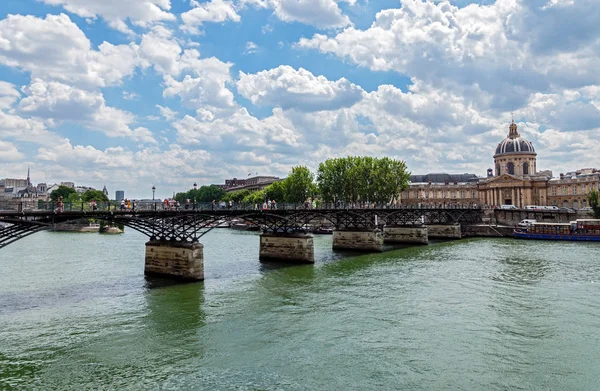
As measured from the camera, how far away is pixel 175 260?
33.0m

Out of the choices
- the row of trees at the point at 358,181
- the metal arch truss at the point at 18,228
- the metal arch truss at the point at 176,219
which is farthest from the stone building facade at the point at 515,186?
the metal arch truss at the point at 18,228

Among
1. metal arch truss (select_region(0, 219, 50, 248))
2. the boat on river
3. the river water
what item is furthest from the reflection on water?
metal arch truss (select_region(0, 219, 50, 248))

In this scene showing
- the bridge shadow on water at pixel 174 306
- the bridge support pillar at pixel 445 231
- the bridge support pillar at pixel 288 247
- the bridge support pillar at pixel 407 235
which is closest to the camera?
the bridge shadow on water at pixel 174 306

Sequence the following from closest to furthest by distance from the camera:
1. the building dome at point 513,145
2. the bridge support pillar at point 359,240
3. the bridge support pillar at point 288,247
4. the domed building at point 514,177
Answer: the bridge support pillar at point 288,247, the bridge support pillar at point 359,240, the domed building at point 514,177, the building dome at point 513,145

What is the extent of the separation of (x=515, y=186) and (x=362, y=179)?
49684 mm

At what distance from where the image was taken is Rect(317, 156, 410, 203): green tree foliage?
89.6 meters

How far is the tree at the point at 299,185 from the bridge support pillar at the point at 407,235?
37.9 meters

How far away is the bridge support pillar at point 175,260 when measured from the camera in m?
32.0

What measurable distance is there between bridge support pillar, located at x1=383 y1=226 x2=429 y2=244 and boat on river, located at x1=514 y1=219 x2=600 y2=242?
1921 centimetres

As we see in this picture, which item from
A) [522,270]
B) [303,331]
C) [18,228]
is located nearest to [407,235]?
[522,270]

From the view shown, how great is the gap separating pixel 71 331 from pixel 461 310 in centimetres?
1901

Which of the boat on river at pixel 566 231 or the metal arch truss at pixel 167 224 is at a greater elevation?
the metal arch truss at pixel 167 224

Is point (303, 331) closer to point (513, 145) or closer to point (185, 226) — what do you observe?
point (185, 226)

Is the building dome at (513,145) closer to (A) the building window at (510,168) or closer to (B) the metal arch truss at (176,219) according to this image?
(A) the building window at (510,168)
